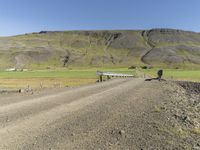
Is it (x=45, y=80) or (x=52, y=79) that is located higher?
(x=45, y=80)

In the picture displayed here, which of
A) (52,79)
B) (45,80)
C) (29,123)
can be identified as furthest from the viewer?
(52,79)

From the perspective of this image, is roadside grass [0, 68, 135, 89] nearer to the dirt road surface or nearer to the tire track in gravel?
the tire track in gravel

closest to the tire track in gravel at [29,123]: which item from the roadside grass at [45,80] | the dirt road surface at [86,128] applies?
the dirt road surface at [86,128]

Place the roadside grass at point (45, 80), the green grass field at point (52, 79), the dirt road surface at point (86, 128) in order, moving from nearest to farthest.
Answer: the dirt road surface at point (86, 128)
the roadside grass at point (45, 80)
the green grass field at point (52, 79)

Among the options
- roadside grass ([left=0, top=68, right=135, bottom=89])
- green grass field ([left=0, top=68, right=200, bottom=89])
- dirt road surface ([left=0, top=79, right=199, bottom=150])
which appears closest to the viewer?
dirt road surface ([left=0, top=79, right=199, bottom=150])

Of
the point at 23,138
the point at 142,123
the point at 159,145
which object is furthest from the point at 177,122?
the point at 23,138

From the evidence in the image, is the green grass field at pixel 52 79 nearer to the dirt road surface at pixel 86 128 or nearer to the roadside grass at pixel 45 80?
the roadside grass at pixel 45 80

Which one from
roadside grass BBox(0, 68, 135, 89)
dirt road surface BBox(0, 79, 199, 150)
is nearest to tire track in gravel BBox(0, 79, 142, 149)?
dirt road surface BBox(0, 79, 199, 150)

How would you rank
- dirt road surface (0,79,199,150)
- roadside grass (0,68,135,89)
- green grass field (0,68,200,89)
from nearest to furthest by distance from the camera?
dirt road surface (0,79,199,150) → roadside grass (0,68,135,89) → green grass field (0,68,200,89)

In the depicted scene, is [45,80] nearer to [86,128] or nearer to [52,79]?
[52,79]

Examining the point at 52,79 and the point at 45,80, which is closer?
the point at 45,80

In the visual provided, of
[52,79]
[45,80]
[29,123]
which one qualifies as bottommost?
[52,79]

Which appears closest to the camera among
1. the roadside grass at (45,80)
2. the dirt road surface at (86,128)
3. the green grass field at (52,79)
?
the dirt road surface at (86,128)

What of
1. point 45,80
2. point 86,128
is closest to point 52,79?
point 45,80
